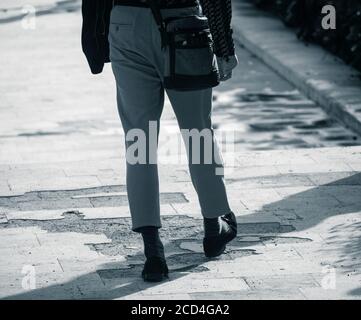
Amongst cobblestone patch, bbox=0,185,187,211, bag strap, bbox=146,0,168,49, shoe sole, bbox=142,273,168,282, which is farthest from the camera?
cobblestone patch, bbox=0,185,187,211

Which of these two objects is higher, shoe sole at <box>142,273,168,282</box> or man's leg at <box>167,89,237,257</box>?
man's leg at <box>167,89,237,257</box>

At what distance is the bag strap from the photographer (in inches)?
223

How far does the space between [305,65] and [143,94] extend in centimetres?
644

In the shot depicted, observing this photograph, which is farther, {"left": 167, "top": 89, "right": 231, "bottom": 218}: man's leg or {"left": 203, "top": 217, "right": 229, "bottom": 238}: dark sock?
{"left": 203, "top": 217, "right": 229, "bottom": 238}: dark sock

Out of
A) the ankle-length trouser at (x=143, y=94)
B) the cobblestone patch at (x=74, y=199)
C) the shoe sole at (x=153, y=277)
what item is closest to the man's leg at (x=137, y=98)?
the ankle-length trouser at (x=143, y=94)

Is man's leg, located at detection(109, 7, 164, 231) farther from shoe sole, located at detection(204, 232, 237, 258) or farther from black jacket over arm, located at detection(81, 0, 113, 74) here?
shoe sole, located at detection(204, 232, 237, 258)

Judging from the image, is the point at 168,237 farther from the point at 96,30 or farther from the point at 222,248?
the point at 96,30

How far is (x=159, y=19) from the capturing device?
18.7 feet

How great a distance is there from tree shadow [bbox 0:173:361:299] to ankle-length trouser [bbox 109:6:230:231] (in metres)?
0.29

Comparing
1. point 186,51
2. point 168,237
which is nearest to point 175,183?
point 168,237

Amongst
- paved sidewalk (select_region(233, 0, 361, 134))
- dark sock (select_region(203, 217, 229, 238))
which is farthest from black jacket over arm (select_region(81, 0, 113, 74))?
paved sidewalk (select_region(233, 0, 361, 134))

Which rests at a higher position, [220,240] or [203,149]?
[203,149]

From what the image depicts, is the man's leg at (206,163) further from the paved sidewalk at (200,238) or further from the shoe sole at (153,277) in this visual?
the shoe sole at (153,277)
